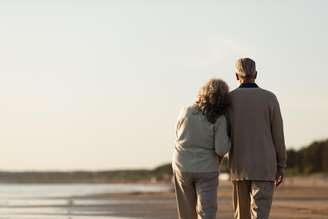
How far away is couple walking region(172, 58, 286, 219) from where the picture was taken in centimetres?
794

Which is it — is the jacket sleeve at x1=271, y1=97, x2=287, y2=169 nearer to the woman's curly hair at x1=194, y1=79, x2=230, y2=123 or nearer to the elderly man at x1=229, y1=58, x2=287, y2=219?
the elderly man at x1=229, y1=58, x2=287, y2=219

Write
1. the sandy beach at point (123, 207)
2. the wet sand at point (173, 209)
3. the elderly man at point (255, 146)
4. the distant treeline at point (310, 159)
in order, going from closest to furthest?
1. the elderly man at point (255, 146)
2. the wet sand at point (173, 209)
3. the sandy beach at point (123, 207)
4. the distant treeline at point (310, 159)

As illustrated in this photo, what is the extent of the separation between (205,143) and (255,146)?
0.43 meters

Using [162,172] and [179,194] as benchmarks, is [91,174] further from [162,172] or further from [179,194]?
[179,194]

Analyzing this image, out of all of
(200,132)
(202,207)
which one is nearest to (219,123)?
(200,132)

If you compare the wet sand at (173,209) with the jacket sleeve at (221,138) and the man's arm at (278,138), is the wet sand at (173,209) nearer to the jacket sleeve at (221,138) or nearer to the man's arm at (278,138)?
the man's arm at (278,138)

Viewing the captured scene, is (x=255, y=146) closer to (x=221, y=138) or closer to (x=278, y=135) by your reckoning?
(x=278, y=135)

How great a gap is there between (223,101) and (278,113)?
0.49m

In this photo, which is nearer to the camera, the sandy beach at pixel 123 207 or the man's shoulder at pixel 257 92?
the man's shoulder at pixel 257 92

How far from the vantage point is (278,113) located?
26.5 ft

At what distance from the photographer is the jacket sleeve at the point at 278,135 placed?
8.05 meters

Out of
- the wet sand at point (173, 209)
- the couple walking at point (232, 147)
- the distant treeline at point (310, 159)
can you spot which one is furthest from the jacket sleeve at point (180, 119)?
the distant treeline at point (310, 159)

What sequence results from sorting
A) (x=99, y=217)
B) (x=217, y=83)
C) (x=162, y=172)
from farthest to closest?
1. (x=162, y=172)
2. (x=99, y=217)
3. (x=217, y=83)

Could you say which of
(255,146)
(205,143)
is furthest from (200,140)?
(255,146)
